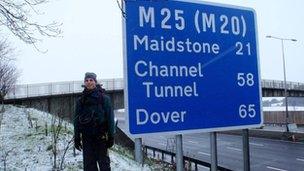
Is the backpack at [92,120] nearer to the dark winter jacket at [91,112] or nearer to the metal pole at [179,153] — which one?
the dark winter jacket at [91,112]

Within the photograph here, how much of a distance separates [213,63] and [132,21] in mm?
566

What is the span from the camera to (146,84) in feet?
8.57

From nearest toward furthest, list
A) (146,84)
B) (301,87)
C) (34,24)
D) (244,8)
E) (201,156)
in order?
1. (146,84)
2. (244,8)
3. (34,24)
4. (201,156)
5. (301,87)

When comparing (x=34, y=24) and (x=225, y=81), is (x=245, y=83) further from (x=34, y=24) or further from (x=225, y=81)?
(x=34, y=24)

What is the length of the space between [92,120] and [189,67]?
10.4ft

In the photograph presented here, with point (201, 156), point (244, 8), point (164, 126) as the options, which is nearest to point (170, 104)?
point (164, 126)

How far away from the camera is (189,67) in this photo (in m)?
2.77

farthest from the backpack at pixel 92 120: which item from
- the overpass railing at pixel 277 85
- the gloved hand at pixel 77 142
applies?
the overpass railing at pixel 277 85

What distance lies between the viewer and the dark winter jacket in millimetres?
5770

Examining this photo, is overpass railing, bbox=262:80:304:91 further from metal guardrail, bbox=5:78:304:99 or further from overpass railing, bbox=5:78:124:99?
overpass railing, bbox=5:78:124:99

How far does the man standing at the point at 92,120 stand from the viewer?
18.9 feet

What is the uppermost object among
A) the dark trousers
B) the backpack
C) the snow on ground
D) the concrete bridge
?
the concrete bridge

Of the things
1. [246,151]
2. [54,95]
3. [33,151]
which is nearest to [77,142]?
[246,151]

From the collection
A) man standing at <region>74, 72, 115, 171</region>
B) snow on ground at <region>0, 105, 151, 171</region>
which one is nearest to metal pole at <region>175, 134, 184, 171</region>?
man standing at <region>74, 72, 115, 171</region>
